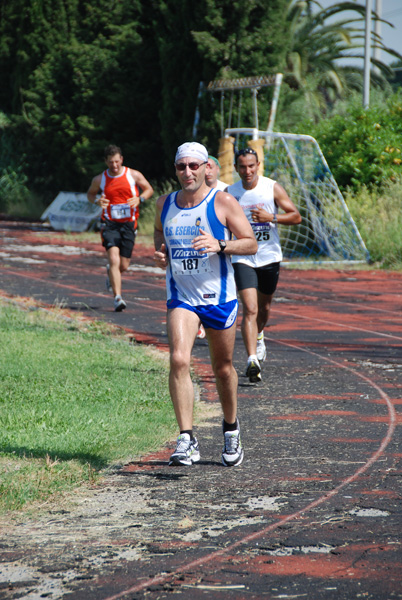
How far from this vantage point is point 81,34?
106ft

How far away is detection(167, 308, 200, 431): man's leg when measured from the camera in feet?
18.3

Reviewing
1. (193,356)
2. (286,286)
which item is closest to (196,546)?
(193,356)

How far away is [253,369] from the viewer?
8125 millimetres

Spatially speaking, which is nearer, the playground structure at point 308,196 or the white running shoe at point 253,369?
the white running shoe at point 253,369

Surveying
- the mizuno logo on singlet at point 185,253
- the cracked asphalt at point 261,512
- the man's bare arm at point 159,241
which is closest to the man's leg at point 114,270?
the cracked asphalt at point 261,512

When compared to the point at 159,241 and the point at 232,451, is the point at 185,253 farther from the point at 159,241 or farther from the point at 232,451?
the point at 232,451

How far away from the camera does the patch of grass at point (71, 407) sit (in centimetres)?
538

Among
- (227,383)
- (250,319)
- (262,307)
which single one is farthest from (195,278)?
(262,307)

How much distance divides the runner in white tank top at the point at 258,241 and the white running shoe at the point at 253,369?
8 cm

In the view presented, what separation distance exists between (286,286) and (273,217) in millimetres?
7407

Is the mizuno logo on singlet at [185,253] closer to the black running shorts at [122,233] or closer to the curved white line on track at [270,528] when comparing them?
the curved white line on track at [270,528]

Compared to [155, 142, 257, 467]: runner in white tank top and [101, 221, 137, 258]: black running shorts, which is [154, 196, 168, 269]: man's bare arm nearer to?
[155, 142, 257, 467]: runner in white tank top

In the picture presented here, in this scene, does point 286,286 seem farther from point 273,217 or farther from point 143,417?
point 143,417

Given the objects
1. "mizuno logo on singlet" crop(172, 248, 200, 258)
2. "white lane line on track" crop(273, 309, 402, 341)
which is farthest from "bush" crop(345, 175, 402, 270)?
"mizuno logo on singlet" crop(172, 248, 200, 258)
